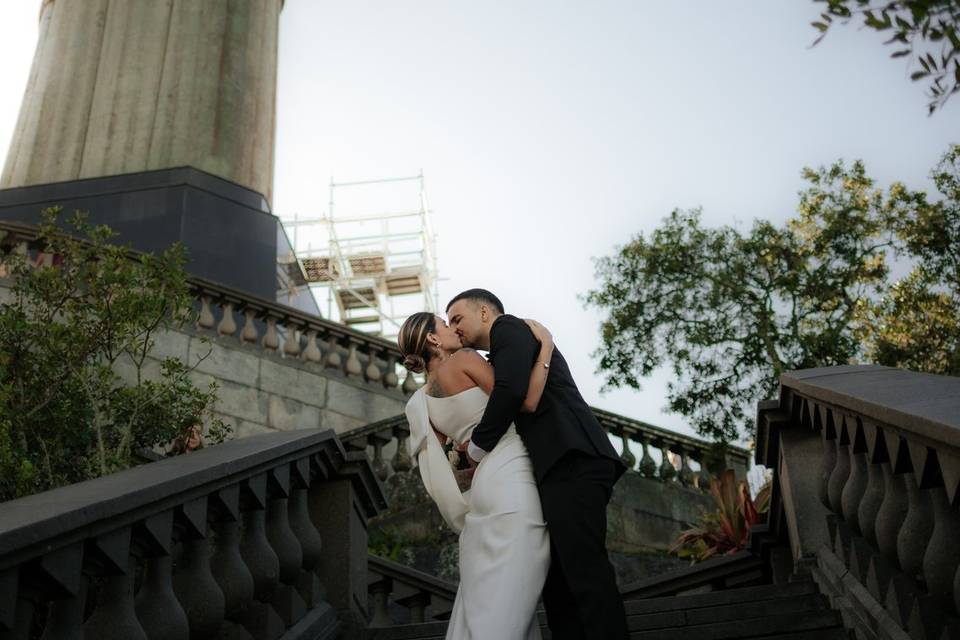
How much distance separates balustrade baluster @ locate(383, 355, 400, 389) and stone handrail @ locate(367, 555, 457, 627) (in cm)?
796

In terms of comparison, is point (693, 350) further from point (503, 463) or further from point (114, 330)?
point (503, 463)

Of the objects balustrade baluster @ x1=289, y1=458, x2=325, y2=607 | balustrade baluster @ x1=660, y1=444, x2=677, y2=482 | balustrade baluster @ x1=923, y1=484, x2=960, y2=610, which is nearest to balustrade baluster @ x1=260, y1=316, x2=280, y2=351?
balustrade baluster @ x1=660, y1=444, x2=677, y2=482

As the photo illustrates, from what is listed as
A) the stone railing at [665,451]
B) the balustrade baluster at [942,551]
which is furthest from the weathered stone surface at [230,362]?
the balustrade baluster at [942,551]

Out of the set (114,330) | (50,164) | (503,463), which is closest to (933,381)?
(503,463)

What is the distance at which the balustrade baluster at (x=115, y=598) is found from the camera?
140 inches

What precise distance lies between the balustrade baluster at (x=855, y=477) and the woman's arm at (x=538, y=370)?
128 centimetres

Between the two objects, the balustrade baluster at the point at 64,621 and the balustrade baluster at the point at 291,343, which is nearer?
the balustrade baluster at the point at 64,621

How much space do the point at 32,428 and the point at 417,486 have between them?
559 cm

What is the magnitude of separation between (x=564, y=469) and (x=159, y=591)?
151cm

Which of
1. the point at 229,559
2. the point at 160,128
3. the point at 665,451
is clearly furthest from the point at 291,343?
the point at 229,559

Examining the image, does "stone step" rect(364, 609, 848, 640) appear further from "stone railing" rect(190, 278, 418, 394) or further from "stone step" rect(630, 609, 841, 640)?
"stone railing" rect(190, 278, 418, 394)

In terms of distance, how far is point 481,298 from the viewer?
15.3 ft

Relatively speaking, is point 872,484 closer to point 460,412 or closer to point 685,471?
point 460,412

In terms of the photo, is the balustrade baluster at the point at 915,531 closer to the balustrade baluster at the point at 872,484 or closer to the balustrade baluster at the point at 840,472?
the balustrade baluster at the point at 872,484
